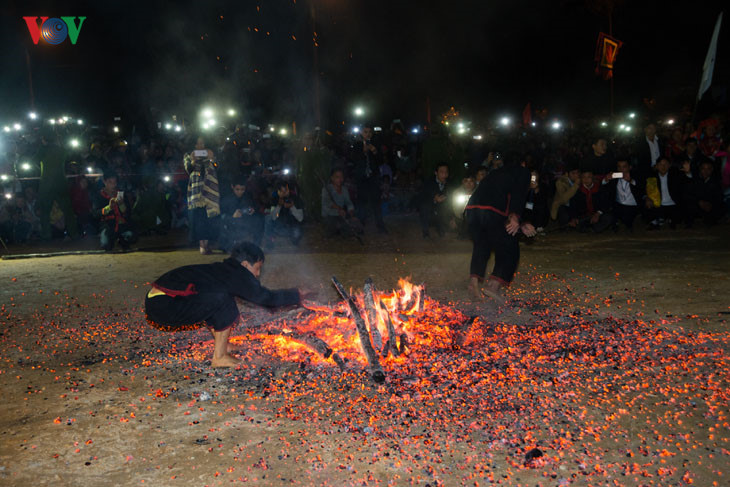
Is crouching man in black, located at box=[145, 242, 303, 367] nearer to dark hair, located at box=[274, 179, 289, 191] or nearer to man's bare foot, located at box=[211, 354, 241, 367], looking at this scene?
man's bare foot, located at box=[211, 354, 241, 367]

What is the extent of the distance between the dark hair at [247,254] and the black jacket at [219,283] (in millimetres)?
49

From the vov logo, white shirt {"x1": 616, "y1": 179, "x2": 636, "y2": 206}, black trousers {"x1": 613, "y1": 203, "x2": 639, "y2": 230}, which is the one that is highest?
the vov logo

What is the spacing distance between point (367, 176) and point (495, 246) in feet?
18.9

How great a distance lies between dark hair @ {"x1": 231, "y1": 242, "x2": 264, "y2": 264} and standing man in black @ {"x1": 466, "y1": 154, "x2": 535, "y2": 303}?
115 inches

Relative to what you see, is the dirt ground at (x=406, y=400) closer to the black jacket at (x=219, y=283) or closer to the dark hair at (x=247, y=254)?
the black jacket at (x=219, y=283)

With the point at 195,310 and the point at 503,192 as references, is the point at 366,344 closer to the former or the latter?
the point at 195,310

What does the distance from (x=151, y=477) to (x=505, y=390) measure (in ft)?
7.58

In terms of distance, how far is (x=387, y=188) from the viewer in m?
13.8

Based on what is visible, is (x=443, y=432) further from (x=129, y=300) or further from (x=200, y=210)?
(x=200, y=210)

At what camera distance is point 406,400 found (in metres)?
3.91

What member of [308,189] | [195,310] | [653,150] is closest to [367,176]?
[308,189]

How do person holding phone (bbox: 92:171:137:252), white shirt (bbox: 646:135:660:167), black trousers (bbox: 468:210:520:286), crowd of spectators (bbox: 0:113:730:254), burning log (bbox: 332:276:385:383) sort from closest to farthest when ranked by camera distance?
burning log (bbox: 332:276:385:383), black trousers (bbox: 468:210:520:286), crowd of spectators (bbox: 0:113:730:254), person holding phone (bbox: 92:171:137:252), white shirt (bbox: 646:135:660:167)

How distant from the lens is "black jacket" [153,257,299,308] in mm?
4516

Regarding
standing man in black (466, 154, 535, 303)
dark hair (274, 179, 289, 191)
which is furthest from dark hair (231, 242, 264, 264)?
dark hair (274, 179, 289, 191)
